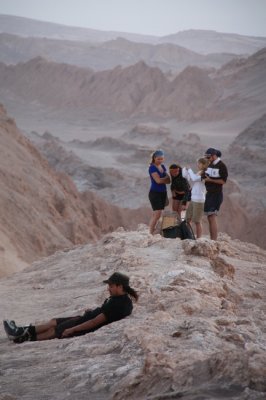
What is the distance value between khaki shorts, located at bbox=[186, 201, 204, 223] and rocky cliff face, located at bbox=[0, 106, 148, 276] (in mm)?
4244

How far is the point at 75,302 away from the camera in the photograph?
209 inches

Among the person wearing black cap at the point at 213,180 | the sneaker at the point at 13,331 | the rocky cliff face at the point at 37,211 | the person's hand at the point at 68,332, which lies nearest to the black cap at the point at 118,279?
the person's hand at the point at 68,332

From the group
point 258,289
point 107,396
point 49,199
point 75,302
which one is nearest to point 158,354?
point 107,396

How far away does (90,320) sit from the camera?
3.90m

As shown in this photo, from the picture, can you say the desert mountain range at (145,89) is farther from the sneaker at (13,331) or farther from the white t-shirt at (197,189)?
the sneaker at (13,331)

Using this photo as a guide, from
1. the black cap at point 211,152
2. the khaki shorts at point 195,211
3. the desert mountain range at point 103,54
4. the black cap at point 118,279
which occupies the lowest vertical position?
the black cap at point 118,279

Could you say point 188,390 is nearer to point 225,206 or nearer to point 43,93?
point 225,206

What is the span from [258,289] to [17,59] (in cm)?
7243

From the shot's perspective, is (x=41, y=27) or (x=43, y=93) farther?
(x=41, y=27)

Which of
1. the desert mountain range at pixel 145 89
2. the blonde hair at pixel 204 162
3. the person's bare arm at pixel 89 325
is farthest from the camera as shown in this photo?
the desert mountain range at pixel 145 89

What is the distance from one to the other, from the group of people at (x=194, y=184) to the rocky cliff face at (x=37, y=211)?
13.4 ft

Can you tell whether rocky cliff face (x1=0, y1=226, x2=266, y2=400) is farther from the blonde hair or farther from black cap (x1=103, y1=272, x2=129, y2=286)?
the blonde hair

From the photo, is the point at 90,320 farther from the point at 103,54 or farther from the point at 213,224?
the point at 103,54

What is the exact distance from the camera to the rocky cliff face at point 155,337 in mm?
2688
